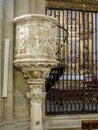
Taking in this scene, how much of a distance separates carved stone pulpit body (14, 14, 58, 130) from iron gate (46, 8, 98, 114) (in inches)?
36.9

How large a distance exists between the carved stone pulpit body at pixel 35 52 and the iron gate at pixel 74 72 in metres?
0.94

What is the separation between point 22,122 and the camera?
5.33 metres

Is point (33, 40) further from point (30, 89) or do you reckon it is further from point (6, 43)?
point (30, 89)

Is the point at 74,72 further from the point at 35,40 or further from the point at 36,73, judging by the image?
the point at 35,40

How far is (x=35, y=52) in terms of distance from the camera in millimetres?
4922

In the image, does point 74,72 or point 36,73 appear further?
point 74,72

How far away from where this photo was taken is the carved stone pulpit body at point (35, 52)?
4918 mm

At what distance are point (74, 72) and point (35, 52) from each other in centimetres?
187

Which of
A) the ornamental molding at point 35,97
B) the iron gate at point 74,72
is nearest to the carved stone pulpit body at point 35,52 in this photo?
the ornamental molding at point 35,97

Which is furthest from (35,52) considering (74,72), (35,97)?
(74,72)

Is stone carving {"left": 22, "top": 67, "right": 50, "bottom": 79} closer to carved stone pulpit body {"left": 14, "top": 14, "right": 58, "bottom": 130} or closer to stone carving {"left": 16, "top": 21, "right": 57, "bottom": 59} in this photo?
carved stone pulpit body {"left": 14, "top": 14, "right": 58, "bottom": 130}

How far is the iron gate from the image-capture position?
246 inches

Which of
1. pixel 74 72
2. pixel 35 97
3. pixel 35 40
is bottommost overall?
pixel 35 97

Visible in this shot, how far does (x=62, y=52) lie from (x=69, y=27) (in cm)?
72
